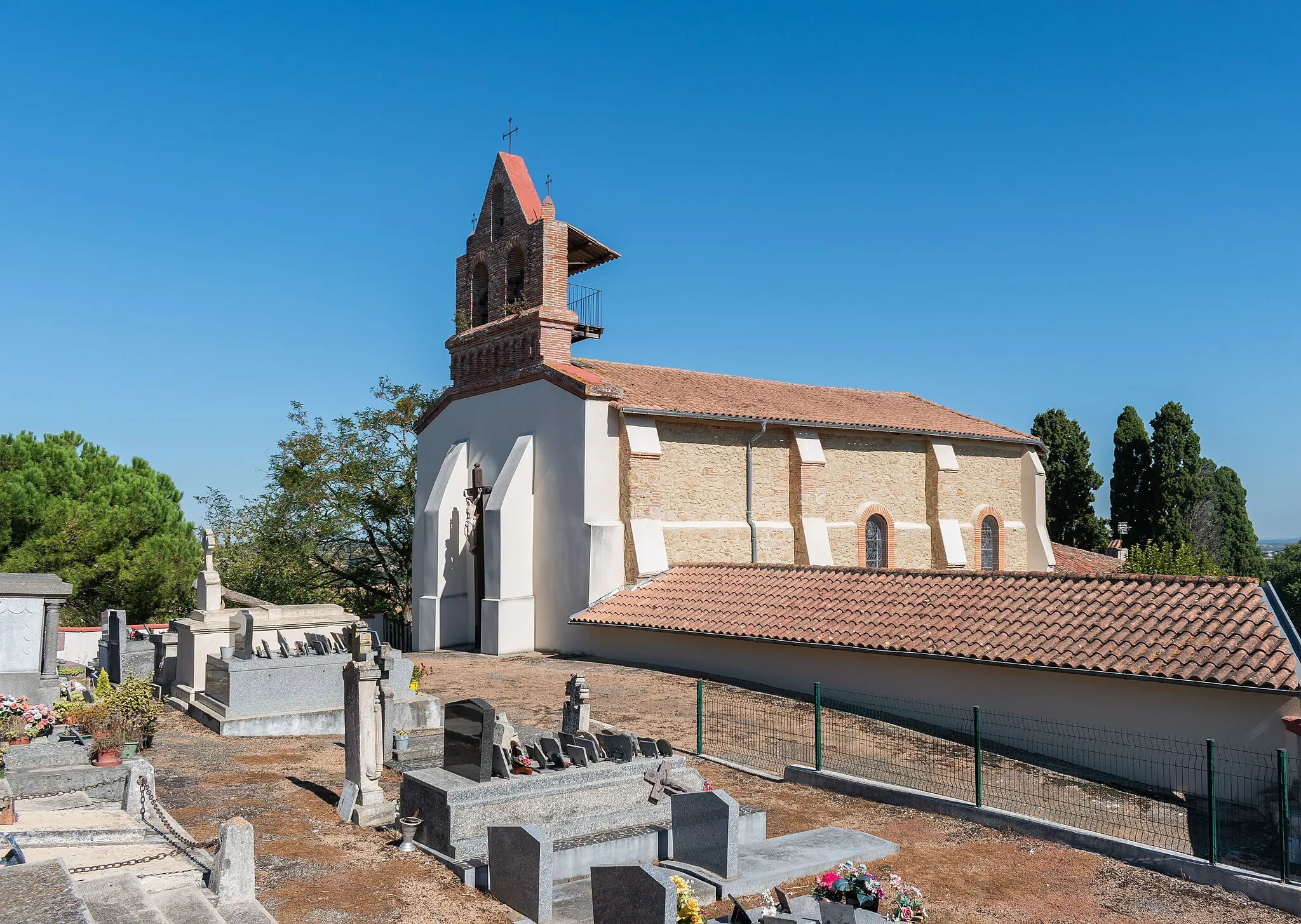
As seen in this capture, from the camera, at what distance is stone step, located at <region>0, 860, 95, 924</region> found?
158 inches

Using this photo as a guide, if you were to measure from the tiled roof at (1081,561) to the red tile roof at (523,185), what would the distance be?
21.7m

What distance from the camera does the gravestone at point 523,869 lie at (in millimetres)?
7258

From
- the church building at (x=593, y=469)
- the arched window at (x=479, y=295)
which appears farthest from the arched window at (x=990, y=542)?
the arched window at (x=479, y=295)

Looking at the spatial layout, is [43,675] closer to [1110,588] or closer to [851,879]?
[851,879]

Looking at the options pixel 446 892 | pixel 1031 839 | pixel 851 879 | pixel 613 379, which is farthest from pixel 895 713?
pixel 613 379

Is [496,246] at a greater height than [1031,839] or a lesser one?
greater

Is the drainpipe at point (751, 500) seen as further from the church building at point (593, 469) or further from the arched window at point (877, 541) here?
the arched window at point (877, 541)

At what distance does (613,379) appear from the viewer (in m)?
24.5

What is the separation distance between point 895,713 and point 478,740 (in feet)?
28.7

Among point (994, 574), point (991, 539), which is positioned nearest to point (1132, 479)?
point (991, 539)

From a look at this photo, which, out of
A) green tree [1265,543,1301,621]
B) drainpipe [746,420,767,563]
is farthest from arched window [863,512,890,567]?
green tree [1265,543,1301,621]

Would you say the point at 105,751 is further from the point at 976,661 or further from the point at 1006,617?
the point at 1006,617

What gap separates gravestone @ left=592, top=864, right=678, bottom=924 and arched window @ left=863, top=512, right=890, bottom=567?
22333mm

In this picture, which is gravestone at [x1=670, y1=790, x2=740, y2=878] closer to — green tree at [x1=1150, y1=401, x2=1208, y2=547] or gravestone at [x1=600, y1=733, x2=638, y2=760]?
gravestone at [x1=600, y1=733, x2=638, y2=760]
